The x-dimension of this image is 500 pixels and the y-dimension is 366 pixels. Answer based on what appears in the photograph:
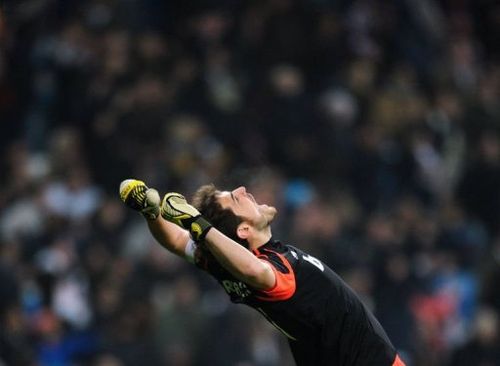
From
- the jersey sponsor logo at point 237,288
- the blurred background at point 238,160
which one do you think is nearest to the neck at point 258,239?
the jersey sponsor logo at point 237,288

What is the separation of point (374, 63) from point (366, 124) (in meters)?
1.09

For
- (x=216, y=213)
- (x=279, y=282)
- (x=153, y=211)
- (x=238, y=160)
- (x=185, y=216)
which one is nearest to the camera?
(x=185, y=216)

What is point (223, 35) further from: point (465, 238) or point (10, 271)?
point (10, 271)

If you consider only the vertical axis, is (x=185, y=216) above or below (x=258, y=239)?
above

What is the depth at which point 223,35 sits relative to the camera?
1327 centimetres

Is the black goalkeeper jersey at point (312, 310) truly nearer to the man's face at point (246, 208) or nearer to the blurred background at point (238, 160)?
the man's face at point (246, 208)

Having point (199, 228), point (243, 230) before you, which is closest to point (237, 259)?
point (199, 228)

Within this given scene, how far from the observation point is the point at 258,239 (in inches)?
244

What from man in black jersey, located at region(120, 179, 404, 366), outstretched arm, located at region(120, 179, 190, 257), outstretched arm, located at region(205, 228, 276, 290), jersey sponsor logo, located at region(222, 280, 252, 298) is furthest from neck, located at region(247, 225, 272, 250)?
outstretched arm, located at region(120, 179, 190, 257)

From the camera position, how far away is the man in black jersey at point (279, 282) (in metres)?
5.91

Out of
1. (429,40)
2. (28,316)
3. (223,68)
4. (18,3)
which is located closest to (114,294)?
(28,316)

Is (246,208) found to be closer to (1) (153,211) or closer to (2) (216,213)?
(2) (216,213)

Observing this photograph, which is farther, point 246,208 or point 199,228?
point 246,208

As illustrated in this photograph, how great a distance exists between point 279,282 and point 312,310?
0.74ft
